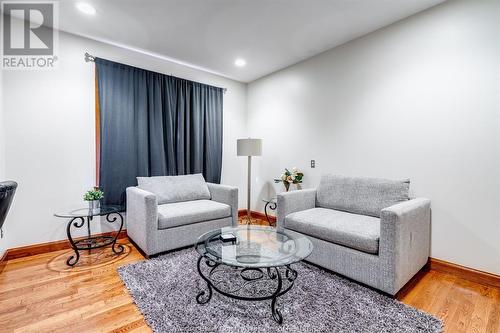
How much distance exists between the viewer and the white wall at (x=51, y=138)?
2582mm

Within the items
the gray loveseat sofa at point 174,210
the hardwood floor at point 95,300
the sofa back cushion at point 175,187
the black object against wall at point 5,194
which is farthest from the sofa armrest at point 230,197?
the black object against wall at point 5,194

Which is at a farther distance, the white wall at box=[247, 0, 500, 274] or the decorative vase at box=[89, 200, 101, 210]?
the decorative vase at box=[89, 200, 101, 210]

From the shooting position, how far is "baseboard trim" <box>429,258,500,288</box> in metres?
2.06

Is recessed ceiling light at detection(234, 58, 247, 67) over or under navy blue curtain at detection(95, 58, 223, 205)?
over

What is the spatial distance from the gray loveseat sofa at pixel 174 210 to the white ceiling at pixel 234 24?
1.77 meters

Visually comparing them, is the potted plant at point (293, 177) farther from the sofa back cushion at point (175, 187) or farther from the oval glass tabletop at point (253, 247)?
the oval glass tabletop at point (253, 247)

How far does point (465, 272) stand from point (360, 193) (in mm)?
1096

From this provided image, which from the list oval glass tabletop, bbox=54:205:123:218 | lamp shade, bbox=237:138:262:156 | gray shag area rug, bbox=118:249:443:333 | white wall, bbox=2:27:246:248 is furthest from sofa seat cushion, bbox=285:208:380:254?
white wall, bbox=2:27:246:248

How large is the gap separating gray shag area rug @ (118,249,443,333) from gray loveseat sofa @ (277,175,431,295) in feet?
0.57

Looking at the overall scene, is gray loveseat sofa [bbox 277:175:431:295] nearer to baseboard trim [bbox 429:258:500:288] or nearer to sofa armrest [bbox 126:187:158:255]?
baseboard trim [bbox 429:258:500:288]

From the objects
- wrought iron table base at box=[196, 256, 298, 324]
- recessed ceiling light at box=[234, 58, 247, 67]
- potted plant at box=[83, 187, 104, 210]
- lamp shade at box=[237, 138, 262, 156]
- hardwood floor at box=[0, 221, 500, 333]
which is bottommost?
hardwood floor at box=[0, 221, 500, 333]

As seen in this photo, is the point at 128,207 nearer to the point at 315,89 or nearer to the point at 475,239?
the point at 315,89

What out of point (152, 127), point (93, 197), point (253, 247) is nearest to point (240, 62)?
point (152, 127)

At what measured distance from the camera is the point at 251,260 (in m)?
1.71
